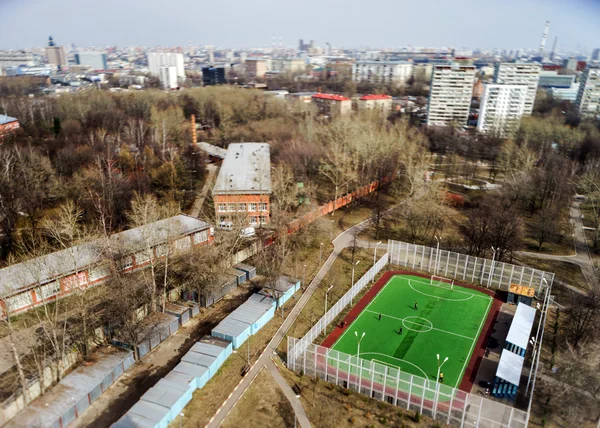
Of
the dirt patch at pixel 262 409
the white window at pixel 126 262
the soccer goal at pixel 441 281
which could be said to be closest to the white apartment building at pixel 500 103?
the soccer goal at pixel 441 281

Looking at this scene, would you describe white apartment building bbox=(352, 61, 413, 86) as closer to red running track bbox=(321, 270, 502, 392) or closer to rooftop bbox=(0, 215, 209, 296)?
red running track bbox=(321, 270, 502, 392)

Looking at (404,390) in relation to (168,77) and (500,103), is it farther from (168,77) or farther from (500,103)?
(168,77)

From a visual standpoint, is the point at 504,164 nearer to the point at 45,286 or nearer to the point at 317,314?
the point at 317,314

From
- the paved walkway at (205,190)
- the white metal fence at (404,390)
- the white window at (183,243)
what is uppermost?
the white window at (183,243)

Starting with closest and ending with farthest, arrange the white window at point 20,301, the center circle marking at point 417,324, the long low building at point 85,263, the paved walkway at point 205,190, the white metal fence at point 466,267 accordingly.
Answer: the white window at point 20,301 < the long low building at point 85,263 < the center circle marking at point 417,324 < the white metal fence at point 466,267 < the paved walkway at point 205,190

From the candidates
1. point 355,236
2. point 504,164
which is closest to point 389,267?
point 355,236

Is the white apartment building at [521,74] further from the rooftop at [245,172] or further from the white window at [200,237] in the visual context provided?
the white window at [200,237]
